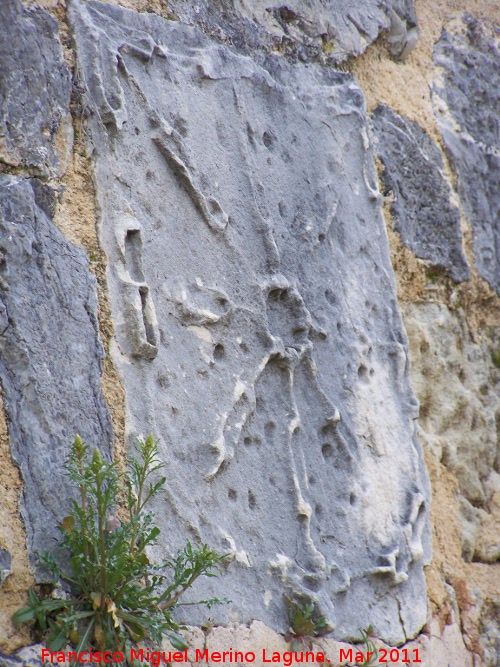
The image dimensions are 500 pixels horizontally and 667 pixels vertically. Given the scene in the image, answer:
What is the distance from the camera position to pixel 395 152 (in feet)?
8.79

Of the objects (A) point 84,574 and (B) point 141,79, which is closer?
(A) point 84,574

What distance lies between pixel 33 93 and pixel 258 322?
0.79 metres

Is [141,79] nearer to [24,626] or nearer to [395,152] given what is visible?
[395,152]

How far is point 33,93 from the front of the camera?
1667mm

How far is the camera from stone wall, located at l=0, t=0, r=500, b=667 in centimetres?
161

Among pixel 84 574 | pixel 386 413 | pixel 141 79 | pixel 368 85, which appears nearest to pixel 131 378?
pixel 84 574

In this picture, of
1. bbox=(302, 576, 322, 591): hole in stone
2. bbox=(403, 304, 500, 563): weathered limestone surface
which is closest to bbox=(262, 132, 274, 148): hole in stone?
bbox=(403, 304, 500, 563): weathered limestone surface

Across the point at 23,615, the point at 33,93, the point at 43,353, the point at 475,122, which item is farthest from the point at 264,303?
the point at 475,122

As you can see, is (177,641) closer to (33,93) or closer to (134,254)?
(134,254)

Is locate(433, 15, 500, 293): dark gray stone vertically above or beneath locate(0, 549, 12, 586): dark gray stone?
above

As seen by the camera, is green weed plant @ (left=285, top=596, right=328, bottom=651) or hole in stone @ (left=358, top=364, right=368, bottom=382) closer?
green weed plant @ (left=285, top=596, right=328, bottom=651)

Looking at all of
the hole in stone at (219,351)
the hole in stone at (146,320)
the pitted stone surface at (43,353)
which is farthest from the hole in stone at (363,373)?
the pitted stone surface at (43,353)

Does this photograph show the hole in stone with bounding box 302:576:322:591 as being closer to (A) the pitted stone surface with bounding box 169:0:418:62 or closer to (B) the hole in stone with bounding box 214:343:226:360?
(B) the hole in stone with bounding box 214:343:226:360

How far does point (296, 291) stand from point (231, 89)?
61cm
